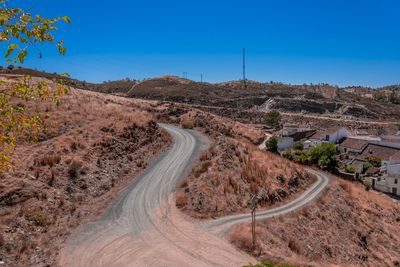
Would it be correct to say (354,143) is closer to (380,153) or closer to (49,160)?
(380,153)

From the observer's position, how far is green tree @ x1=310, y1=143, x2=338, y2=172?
5806cm

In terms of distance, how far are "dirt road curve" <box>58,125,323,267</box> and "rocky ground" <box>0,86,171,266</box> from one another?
1131mm

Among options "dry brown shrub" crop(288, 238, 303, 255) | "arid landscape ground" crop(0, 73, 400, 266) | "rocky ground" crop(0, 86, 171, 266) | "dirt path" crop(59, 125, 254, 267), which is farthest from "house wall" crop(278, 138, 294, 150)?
"dry brown shrub" crop(288, 238, 303, 255)

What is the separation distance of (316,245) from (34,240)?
18891mm

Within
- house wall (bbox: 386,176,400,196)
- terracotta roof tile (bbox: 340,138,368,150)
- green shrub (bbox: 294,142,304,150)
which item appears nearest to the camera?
house wall (bbox: 386,176,400,196)

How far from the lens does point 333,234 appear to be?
1187 inches

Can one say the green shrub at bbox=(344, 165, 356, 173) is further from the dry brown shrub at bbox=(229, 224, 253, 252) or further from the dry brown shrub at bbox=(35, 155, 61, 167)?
the dry brown shrub at bbox=(35, 155, 61, 167)

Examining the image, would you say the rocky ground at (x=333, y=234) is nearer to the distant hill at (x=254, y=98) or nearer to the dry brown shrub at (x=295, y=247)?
the dry brown shrub at (x=295, y=247)

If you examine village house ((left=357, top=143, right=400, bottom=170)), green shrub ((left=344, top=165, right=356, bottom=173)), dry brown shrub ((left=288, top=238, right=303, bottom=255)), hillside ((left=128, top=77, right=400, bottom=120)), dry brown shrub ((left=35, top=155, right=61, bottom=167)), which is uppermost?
hillside ((left=128, top=77, right=400, bottom=120))

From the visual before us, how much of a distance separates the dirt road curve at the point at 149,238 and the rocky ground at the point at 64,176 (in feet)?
3.71

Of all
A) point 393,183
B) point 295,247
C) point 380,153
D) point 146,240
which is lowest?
point 393,183

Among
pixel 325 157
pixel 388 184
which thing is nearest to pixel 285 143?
pixel 325 157

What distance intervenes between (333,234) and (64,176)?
2165cm

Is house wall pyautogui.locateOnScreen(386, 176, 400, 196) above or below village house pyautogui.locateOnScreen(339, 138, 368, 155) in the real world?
below
